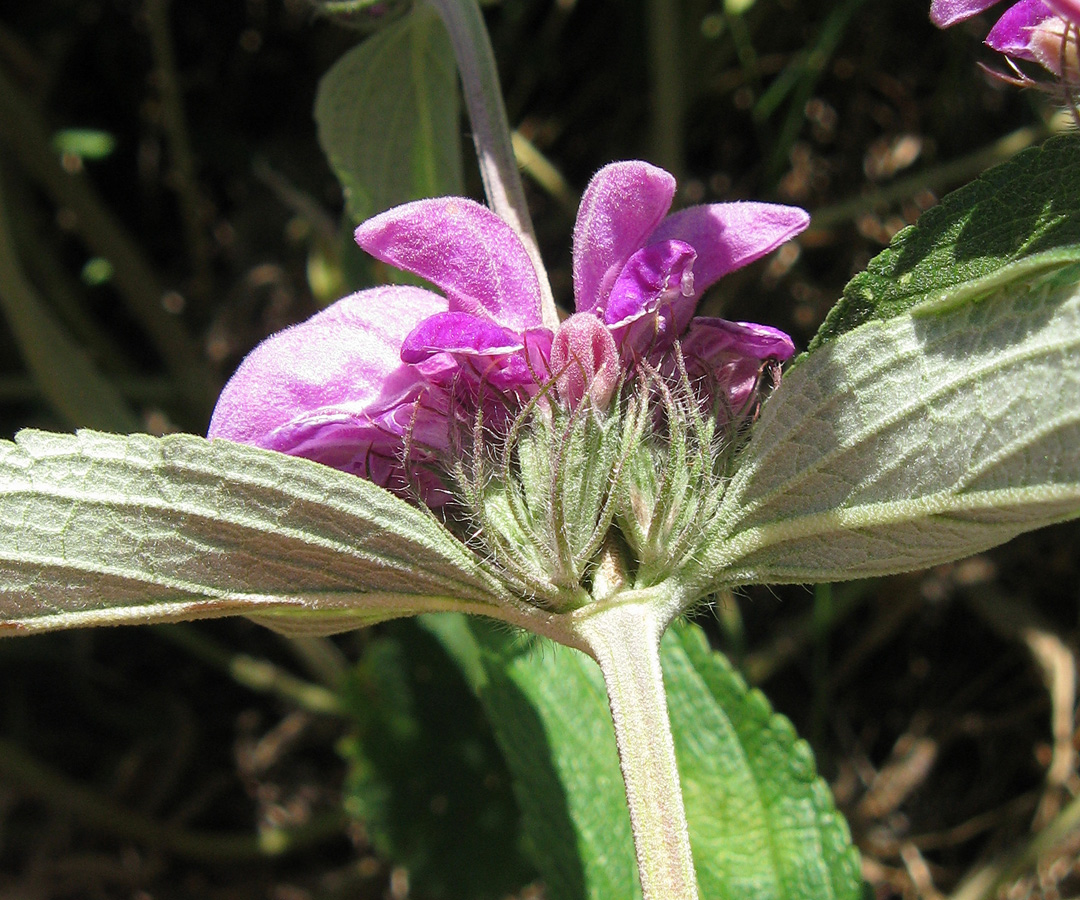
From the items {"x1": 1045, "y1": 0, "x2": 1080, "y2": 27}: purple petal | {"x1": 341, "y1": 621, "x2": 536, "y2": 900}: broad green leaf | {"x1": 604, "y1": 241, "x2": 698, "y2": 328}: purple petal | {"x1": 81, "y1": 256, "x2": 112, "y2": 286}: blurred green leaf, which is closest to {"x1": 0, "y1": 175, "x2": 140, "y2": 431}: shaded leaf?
{"x1": 81, "y1": 256, "x2": 112, "y2": 286}: blurred green leaf

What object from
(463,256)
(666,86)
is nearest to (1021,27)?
(463,256)

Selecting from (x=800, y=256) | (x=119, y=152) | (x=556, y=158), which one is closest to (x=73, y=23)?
(x=119, y=152)

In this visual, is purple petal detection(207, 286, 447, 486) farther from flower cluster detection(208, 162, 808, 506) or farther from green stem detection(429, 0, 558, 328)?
green stem detection(429, 0, 558, 328)

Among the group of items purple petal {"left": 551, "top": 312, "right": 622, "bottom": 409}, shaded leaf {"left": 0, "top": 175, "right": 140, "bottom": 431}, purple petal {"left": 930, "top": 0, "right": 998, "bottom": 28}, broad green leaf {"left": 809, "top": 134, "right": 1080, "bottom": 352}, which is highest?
shaded leaf {"left": 0, "top": 175, "right": 140, "bottom": 431}

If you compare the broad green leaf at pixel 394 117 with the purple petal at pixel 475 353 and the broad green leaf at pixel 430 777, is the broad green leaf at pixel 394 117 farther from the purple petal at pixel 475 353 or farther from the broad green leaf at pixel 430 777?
the broad green leaf at pixel 430 777

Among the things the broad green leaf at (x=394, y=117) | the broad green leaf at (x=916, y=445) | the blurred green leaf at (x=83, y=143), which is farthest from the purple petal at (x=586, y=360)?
the blurred green leaf at (x=83, y=143)

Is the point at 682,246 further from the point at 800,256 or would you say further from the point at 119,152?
the point at 119,152
